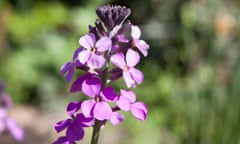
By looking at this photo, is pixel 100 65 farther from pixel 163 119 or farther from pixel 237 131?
pixel 163 119

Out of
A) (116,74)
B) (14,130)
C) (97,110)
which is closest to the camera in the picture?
(97,110)

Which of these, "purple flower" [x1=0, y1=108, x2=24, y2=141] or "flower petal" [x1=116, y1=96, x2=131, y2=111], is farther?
"purple flower" [x1=0, y1=108, x2=24, y2=141]

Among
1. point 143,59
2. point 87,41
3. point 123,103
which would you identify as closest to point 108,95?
point 123,103

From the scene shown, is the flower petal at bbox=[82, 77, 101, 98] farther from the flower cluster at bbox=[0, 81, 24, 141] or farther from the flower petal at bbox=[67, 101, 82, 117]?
the flower cluster at bbox=[0, 81, 24, 141]

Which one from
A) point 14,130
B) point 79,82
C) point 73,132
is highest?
point 14,130

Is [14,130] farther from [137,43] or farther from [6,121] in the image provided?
[137,43]

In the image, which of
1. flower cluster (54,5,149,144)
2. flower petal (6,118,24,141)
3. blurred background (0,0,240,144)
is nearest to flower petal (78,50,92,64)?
flower cluster (54,5,149,144)
